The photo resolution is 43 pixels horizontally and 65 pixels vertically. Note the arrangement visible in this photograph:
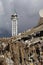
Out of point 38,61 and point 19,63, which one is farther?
point 19,63

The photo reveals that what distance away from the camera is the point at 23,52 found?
1633 inches

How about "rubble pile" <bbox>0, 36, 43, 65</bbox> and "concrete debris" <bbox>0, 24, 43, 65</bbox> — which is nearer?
"rubble pile" <bbox>0, 36, 43, 65</bbox>

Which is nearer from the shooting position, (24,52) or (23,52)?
(24,52)

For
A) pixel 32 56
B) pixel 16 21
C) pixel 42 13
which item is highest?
pixel 42 13

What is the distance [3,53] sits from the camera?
4709 centimetres

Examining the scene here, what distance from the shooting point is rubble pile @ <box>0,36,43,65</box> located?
3600cm

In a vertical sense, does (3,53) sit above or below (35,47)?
below

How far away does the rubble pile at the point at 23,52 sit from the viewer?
36000 millimetres

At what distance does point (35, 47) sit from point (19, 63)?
6.13 m

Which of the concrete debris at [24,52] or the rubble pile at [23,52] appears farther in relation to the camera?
the concrete debris at [24,52]

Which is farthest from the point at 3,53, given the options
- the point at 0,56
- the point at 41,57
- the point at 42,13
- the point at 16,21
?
the point at 16,21

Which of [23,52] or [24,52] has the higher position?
[24,52]

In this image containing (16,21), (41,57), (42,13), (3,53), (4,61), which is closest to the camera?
(41,57)

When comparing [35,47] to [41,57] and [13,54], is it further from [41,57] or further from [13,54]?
[13,54]
